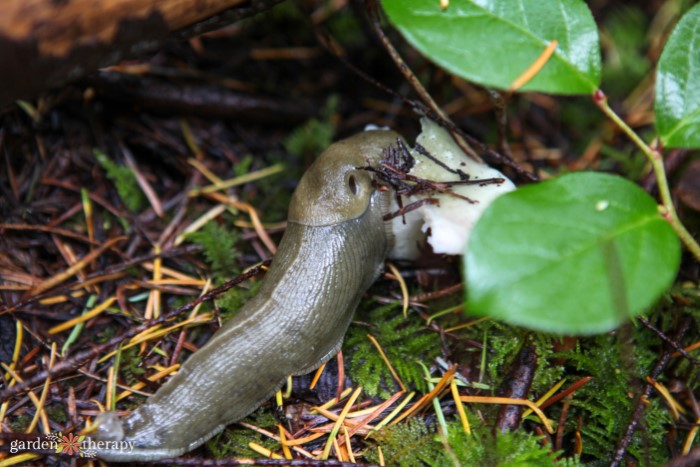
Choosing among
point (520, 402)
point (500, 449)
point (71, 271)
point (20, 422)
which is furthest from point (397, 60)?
point (20, 422)

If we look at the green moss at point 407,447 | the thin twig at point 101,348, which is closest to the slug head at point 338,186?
the thin twig at point 101,348

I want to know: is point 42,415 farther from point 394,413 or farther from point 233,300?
point 394,413

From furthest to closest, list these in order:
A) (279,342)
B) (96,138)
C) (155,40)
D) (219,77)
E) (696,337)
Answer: (219,77), (96,138), (696,337), (279,342), (155,40)

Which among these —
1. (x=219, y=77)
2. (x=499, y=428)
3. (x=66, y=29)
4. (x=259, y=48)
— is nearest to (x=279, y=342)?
(x=499, y=428)

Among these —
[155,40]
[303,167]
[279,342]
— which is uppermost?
[155,40]

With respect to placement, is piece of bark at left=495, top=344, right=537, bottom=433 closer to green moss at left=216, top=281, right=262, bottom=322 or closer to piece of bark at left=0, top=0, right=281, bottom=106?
green moss at left=216, top=281, right=262, bottom=322

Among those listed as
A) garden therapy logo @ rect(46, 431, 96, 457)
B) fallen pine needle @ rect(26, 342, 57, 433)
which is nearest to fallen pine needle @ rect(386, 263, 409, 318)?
garden therapy logo @ rect(46, 431, 96, 457)

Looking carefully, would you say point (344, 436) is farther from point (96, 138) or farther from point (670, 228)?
point (96, 138)
